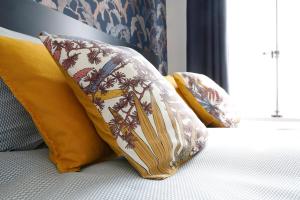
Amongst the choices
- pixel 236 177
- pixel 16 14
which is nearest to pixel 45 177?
pixel 236 177

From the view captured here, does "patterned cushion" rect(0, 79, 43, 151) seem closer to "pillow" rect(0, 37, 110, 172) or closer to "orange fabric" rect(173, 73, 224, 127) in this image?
"pillow" rect(0, 37, 110, 172)

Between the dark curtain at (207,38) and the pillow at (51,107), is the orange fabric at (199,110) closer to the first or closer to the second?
the pillow at (51,107)

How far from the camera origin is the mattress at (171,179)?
0.56 metres

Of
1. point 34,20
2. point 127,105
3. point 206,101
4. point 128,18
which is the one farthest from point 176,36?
point 127,105

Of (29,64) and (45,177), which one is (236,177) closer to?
(45,177)

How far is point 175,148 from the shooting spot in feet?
2.39

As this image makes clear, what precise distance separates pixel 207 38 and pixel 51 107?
2.45 metres

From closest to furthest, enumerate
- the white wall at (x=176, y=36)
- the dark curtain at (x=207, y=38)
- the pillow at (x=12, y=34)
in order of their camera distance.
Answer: the pillow at (x=12, y=34) → the dark curtain at (x=207, y=38) → the white wall at (x=176, y=36)

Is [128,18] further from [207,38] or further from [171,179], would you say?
[171,179]

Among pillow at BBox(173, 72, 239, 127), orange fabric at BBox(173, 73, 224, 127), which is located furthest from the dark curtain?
orange fabric at BBox(173, 73, 224, 127)

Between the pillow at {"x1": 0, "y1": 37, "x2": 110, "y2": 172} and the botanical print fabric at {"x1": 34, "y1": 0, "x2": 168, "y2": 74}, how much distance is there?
0.64 metres

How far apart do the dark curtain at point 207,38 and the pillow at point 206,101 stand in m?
1.23

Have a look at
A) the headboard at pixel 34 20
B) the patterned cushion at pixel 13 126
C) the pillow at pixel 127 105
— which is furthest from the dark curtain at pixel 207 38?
the patterned cushion at pixel 13 126

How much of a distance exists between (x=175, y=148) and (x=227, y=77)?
226 cm
